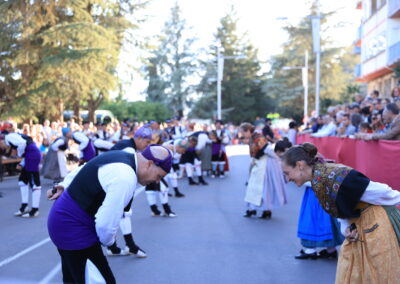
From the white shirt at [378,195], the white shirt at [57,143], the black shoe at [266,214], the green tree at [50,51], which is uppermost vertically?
the green tree at [50,51]

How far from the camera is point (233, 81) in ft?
228

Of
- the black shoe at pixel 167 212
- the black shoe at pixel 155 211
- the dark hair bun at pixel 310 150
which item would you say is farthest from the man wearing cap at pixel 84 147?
the dark hair bun at pixel 310 150

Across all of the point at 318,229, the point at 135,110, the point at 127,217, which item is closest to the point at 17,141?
the point at 127,217

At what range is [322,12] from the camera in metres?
62.8

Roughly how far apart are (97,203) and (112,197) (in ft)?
0.83

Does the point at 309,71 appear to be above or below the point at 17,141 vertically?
above

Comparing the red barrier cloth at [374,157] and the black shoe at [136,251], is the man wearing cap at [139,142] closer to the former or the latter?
the black shoe at [136,251]

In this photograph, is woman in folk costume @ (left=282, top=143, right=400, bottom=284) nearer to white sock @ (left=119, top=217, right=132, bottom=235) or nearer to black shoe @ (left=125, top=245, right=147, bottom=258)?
black shoe @ (left=125, top=245, right=147, bottom=258)

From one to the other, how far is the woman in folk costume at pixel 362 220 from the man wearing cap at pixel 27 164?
26.1 feet

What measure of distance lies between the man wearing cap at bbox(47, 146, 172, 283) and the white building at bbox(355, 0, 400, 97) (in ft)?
93.9

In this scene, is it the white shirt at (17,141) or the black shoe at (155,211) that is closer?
the white shirt at (17,141)

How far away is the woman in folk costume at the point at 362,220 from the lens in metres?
3.66

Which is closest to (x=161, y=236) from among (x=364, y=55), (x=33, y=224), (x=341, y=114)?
(x=33, y=224)

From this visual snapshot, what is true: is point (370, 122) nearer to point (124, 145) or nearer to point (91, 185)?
point (124, 145)
